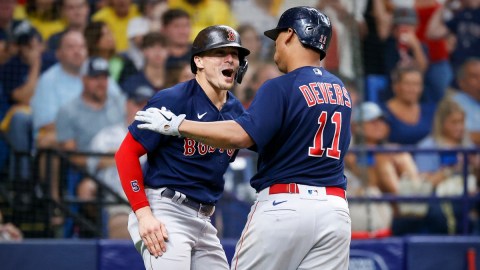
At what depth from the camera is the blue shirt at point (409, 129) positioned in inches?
411

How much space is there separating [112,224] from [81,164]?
850mm

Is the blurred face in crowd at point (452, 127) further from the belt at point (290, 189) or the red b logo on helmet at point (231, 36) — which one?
the belt at point (290, 189)

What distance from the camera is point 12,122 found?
30.4ft

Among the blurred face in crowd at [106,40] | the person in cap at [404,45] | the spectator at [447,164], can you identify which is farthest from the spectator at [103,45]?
the spectator at [447,164]

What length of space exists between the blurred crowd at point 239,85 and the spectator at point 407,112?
12 millimetres

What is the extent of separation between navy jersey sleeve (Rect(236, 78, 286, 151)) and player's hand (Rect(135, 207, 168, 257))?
707 mm

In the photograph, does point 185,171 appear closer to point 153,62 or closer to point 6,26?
point 153,62

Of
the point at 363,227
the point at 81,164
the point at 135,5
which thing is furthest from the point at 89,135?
the point at 363,227

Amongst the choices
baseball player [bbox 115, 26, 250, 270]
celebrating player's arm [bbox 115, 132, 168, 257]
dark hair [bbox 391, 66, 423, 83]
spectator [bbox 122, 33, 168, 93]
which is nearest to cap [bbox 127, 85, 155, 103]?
spectator [bbox 122, 33, 168, 93]

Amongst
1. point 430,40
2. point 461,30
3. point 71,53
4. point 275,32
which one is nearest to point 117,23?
point 71,53

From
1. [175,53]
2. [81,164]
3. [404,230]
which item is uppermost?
[175,53]

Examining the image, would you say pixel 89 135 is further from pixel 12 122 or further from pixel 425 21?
pixel 425 21

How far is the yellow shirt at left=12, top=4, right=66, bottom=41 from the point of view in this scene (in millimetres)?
9734

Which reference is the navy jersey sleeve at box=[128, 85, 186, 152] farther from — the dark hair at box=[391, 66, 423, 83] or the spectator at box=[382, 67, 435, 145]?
the dark hair at box=[391, 66, 423, 83]
